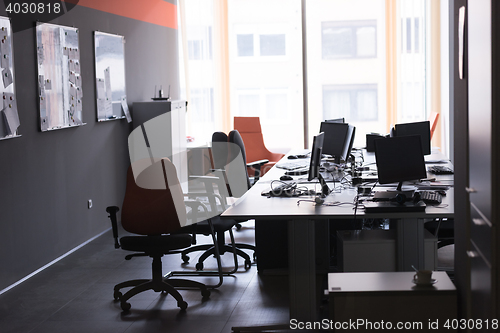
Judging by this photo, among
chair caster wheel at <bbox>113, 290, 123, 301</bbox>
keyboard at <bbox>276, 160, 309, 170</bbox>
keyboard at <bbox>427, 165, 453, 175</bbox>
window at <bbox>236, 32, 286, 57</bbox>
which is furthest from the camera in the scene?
window at <bbox>236, 32, 286, 57</bbox>

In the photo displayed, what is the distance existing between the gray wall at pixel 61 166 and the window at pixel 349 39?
→ 2972 mm

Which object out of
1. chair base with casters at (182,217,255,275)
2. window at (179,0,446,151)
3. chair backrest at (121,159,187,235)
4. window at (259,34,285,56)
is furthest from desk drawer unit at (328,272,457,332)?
window at (259,34,285,56)

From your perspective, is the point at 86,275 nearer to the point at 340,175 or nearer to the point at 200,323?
the point at 200,323

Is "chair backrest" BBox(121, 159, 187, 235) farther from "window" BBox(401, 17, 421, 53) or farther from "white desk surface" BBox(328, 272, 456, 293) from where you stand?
"window" BBox(401, 17, 421, 53)

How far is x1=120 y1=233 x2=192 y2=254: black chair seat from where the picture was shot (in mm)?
3699

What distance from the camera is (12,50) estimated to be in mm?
4234

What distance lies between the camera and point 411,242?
10.7 ft

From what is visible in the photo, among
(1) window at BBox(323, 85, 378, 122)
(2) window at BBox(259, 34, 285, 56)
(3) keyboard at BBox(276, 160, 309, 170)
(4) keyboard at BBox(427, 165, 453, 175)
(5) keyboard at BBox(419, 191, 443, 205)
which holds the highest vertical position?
(2) window at BBox(259, 34, 285, 56)

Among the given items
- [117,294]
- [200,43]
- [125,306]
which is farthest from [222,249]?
[200,43]

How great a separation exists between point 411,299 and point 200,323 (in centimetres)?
159

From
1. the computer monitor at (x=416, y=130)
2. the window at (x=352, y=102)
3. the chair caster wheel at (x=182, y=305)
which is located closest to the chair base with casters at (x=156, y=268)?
the chair caster wheel at (x=182, y=305)

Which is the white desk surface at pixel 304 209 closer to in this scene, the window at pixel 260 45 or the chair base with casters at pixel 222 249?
the chair base with casters at pixel 222 249

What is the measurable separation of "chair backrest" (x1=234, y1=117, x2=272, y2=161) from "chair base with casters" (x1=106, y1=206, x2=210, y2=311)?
3336mm

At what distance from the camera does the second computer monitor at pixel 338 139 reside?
200 inches
